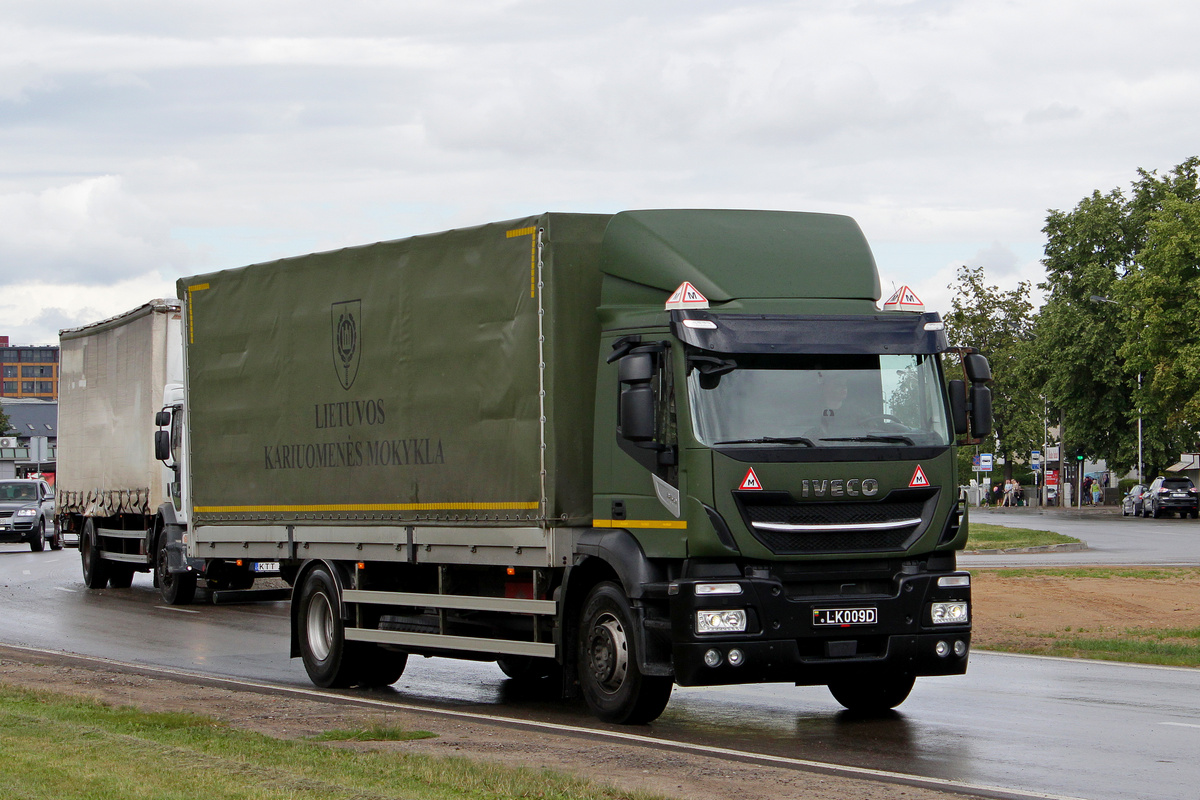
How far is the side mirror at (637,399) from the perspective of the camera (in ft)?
33.8

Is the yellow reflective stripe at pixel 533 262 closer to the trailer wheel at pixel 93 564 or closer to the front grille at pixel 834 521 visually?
the front grille at pixel 834 521

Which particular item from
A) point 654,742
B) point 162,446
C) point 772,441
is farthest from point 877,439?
point 162,446

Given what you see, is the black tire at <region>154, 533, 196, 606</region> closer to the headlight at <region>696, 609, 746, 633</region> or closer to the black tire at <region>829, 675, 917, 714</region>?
the black tire at <region>829, 675, 917, 714</region>

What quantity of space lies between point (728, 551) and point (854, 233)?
279 cm

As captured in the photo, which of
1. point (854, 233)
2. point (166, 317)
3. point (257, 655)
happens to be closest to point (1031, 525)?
point (166, 317)

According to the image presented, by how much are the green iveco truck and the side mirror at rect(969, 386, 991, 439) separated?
0.02 metres

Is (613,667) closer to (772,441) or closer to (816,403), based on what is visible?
(772,441)

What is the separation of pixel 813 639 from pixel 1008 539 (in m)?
30.6

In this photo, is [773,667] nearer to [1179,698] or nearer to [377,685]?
[1179,698]

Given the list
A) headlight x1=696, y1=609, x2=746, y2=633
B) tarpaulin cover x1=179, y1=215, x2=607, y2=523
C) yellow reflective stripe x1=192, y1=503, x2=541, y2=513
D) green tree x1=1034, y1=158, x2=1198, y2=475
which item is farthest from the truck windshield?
green tree x1=1034, y1=158, x2=1198, y2=475

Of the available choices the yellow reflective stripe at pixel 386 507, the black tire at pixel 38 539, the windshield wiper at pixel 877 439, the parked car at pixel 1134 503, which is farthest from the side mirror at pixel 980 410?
the parked car at pixel 1134 503

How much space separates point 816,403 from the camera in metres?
10.5

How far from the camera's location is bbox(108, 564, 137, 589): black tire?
2806cm

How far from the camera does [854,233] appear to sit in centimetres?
1157
